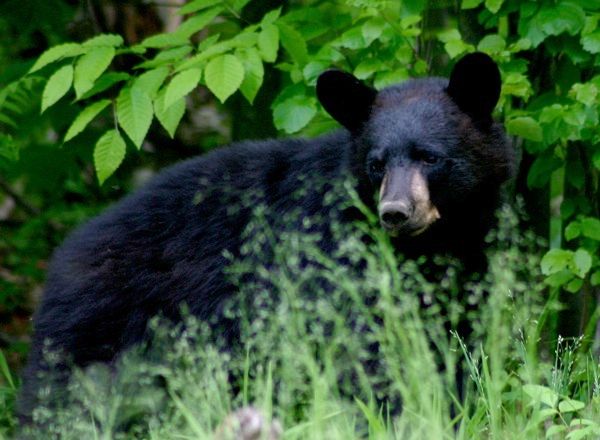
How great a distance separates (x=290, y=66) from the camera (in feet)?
17.2

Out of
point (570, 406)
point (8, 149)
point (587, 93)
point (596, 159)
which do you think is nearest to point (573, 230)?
point (596, 159)

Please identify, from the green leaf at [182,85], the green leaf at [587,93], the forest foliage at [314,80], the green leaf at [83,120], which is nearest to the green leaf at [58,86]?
the forest foliage at [314,80]

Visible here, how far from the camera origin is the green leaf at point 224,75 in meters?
4.51

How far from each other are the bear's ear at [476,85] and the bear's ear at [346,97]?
1.13 feet

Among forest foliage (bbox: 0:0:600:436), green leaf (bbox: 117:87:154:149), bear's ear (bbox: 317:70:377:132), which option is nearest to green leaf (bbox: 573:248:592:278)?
forest foliage (bbox: 0:0:600:436)

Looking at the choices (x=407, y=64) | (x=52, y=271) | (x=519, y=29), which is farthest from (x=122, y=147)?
(x=519, y=29)

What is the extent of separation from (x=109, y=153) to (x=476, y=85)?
1.67m

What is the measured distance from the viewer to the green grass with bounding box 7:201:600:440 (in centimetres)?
345

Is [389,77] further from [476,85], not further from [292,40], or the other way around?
[476,85]

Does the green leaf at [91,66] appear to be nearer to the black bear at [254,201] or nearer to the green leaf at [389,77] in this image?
the black bear at [254,201]

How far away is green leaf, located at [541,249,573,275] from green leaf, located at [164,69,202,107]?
1.66 m

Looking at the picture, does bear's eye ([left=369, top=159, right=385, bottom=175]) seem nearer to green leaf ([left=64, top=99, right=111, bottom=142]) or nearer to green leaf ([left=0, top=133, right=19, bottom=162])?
green leaf ([left=64, top=99, right=111, bottom=142])

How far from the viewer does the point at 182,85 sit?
14.9ft

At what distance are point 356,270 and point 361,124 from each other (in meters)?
0.61
